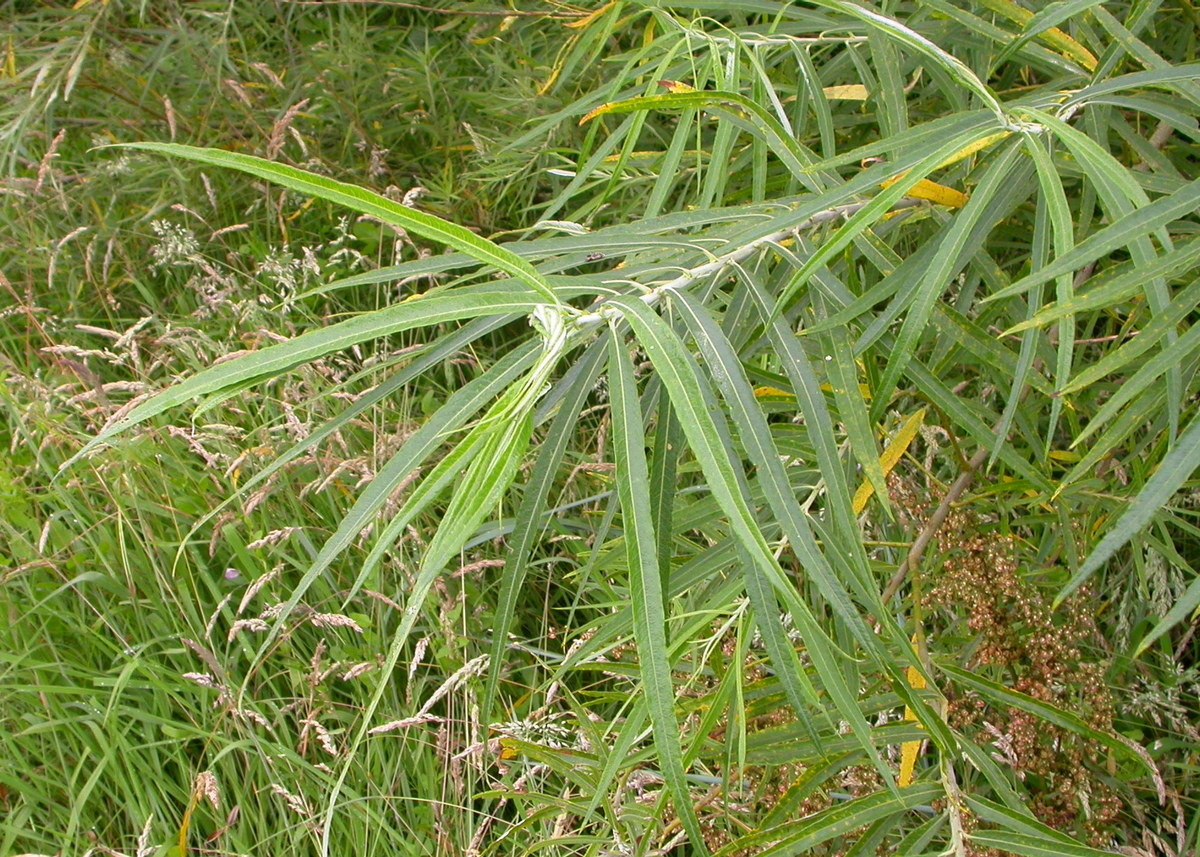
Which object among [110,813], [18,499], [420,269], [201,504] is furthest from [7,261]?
[420,269]

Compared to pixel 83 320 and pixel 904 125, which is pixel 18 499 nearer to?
pixel 83 320

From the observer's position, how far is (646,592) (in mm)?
597

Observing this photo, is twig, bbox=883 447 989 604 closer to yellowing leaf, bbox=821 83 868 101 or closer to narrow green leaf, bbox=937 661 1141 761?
narrow green leaf, bbox=937 661 1141 761

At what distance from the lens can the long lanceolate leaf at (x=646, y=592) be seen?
59 cm

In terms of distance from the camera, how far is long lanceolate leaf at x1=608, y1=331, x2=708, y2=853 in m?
0.59

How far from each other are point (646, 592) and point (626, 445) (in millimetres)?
81

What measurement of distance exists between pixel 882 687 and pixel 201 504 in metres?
1.26

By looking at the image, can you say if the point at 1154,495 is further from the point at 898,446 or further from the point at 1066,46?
the point at 1066,46

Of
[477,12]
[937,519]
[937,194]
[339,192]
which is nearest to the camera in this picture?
[339,192]

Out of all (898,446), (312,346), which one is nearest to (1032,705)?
(898,446)

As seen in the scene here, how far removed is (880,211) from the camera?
68 centimetres

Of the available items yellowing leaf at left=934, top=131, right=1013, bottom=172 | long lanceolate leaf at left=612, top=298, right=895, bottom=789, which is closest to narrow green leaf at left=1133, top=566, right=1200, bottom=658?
long lanceolate leaf at left=612, top=298, right=895, bottom=789

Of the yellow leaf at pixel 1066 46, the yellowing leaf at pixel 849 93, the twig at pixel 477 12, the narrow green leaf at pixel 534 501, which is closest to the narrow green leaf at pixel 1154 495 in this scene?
the narrow green leaf at pixel 534 501

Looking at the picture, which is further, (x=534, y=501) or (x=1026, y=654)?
(x=1026, y=654)
